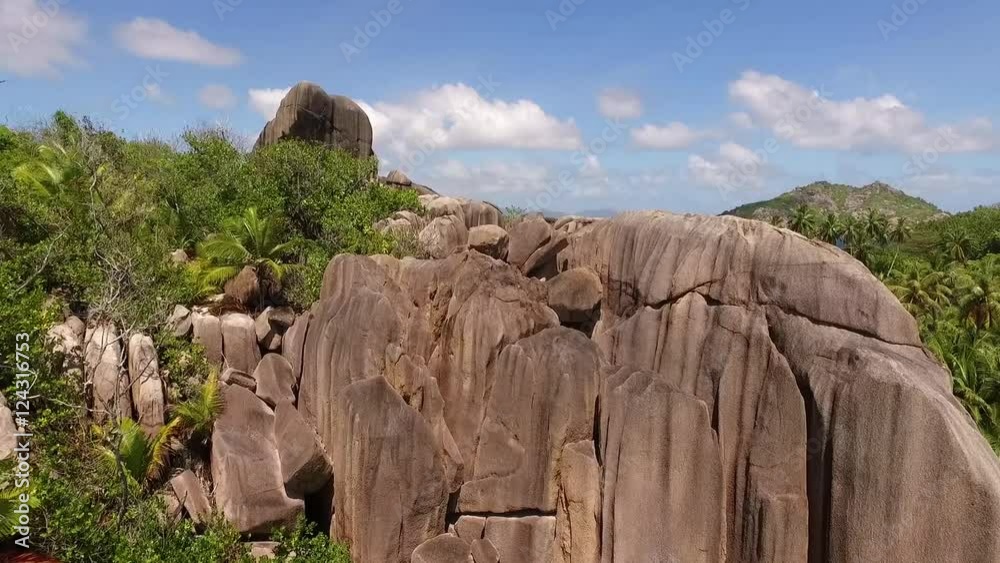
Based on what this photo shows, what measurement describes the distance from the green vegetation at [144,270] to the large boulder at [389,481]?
0.75 metres

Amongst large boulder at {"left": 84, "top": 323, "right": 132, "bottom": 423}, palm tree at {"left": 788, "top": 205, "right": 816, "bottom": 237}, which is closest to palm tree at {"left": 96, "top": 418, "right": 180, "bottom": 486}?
large boulder at {"left": 84, "top": 323, "right": 132, "bottom": 423}

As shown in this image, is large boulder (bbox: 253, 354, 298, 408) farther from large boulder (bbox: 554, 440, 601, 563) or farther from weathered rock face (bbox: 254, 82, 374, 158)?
weathered rock face (bbox: 254, 82, 374, 158)

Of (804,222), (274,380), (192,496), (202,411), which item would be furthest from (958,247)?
(192,496)

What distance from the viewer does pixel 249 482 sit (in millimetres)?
11531

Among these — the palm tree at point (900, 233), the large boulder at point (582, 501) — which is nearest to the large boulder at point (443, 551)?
the large boulder at point (582, 501)

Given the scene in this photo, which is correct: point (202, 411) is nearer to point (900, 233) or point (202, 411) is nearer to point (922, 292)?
point (922, 292)

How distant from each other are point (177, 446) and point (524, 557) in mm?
8035

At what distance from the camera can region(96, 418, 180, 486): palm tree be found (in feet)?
37.1

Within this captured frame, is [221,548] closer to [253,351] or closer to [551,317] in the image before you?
[253,351]

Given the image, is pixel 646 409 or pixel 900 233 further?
pixel 900 233

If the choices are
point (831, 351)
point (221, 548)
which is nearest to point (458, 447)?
point (221, 548)

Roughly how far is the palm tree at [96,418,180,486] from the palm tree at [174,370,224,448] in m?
0.49

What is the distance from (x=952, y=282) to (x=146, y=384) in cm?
4275

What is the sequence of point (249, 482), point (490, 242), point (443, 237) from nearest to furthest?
point (249, 482), point (490, 242), point (443, 237)
